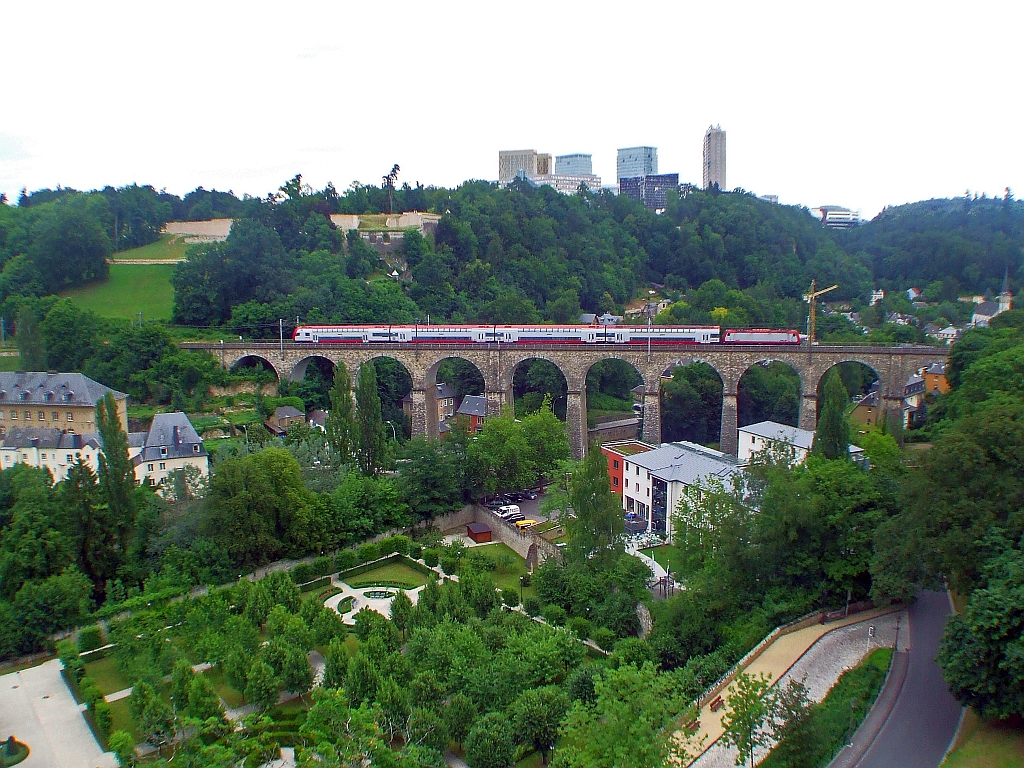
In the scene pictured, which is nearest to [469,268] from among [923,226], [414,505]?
[414,505]

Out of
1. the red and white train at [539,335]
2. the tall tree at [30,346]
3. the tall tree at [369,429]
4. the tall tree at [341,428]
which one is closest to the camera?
the tall tree at [341,428]

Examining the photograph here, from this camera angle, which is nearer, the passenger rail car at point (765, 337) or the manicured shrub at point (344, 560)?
the manicured shrub at point (344, 560)

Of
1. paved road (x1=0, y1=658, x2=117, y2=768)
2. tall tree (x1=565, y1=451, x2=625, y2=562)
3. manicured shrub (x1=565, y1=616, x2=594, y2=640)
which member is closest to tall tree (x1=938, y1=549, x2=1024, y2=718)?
manicured shrub (x1=565, y1=616, x2=594, y2=640)

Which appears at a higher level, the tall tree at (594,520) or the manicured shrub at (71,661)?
the tall tree at (594,520)

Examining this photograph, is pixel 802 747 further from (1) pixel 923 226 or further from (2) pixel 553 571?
(1) pixel 923 226

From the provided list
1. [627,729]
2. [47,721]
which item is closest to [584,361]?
[47,721]

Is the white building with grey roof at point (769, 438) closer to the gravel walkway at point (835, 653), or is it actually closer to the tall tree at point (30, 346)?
the gravel walkway at point (835, 653)

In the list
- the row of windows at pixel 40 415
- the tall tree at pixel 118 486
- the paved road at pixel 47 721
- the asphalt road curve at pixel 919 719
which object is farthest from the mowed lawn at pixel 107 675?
the asphalt road curve at pixel 919 719
